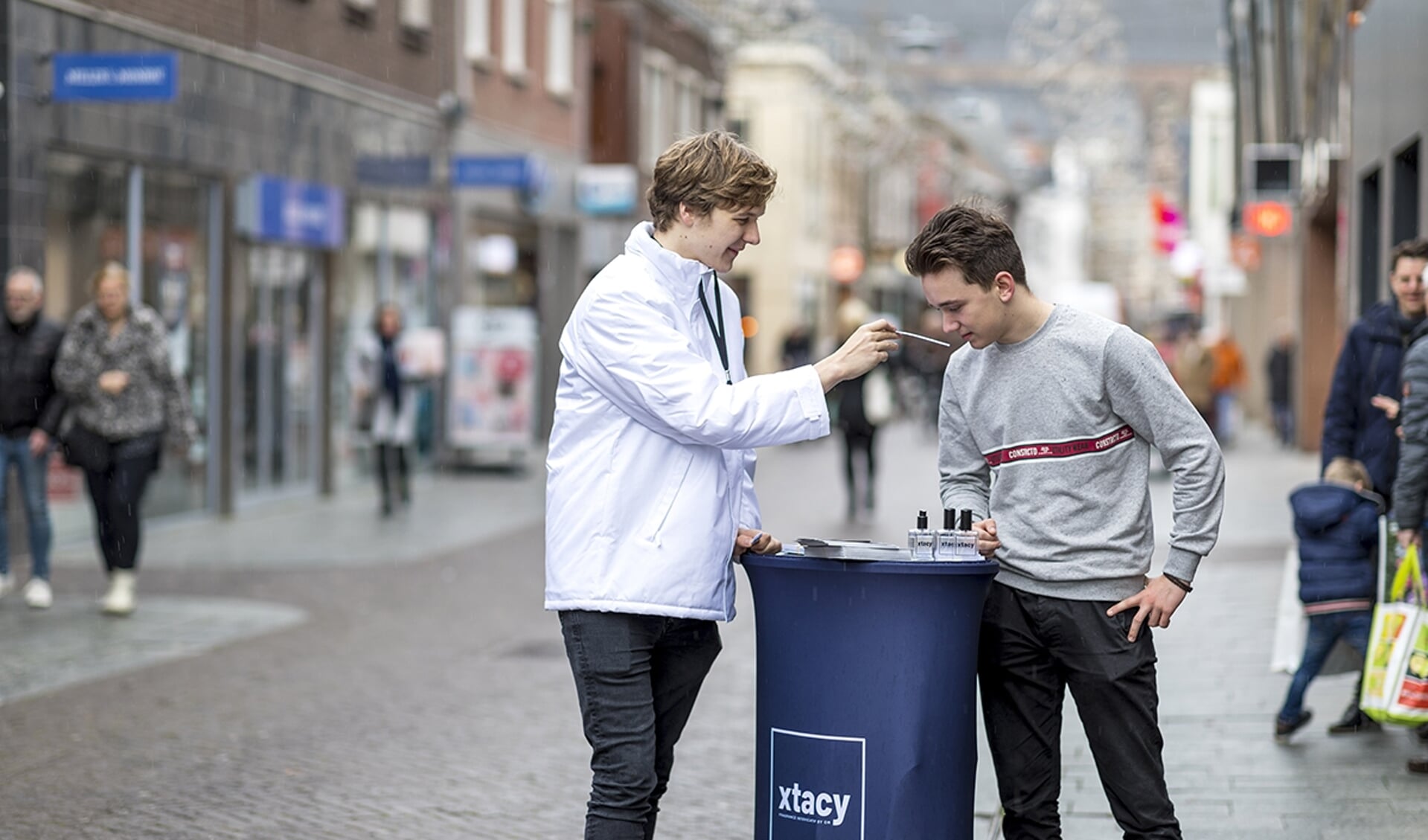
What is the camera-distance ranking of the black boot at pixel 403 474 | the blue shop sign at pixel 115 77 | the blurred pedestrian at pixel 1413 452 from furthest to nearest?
the black boot at pixel 403 474 < the blue shop sign at pixel 115 77 < the blurred pedestrian at pixel 1413 452

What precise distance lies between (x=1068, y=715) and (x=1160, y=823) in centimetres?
373

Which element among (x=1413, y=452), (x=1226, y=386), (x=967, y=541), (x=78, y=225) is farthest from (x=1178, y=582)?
(x=1226, y=386)

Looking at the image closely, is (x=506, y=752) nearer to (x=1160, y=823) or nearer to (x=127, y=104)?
(x=1160, y=823)

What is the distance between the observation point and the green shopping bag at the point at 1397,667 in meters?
6.73

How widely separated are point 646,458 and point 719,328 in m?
0.34

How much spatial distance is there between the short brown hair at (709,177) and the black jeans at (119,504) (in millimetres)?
7304

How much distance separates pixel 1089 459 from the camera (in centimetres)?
427

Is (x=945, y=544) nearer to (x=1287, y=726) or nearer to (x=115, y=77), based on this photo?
(x=1287, y=726)

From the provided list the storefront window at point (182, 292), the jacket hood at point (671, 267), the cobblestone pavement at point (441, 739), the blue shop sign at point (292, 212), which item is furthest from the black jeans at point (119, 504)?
the jacket hood at point (671, 267)

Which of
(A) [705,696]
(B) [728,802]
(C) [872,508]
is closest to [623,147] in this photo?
(C) [872,508]

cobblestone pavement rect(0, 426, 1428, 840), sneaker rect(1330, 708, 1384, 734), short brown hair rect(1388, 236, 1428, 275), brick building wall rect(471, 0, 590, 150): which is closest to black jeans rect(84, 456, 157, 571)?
cobblestone pavement rect(0, 426, 1428, 840)

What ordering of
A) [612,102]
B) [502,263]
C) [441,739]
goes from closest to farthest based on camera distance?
[441,739] → [502,263] → [612,102]

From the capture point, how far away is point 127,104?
15.2 metres

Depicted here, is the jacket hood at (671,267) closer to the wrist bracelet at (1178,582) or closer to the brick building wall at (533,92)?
the wrist bracelet at (1178,582)
